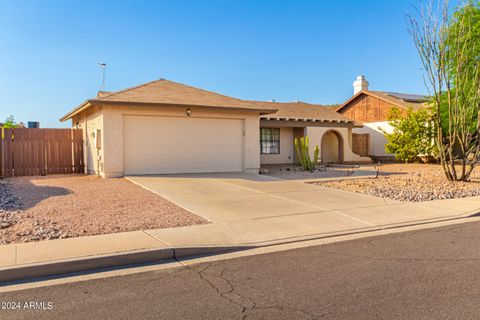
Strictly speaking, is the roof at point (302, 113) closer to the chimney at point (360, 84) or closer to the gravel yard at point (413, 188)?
the chimney at point (360, 84)

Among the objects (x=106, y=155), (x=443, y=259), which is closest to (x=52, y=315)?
(x=443, y=259)

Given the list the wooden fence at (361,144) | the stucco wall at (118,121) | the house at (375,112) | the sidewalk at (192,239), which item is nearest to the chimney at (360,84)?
the house at (375,112)

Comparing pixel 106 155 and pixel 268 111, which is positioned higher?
pixel 268 111

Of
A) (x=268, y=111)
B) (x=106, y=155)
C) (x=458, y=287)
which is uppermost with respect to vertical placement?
(x=268, y=111)

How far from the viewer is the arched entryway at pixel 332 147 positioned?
91.5ft

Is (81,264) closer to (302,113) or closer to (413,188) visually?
(413,188)

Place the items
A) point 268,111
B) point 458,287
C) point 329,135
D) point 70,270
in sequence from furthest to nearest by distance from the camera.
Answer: point 329,135, point 268,111, point 70,270, point 458,287

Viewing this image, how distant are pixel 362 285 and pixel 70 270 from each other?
149 inches

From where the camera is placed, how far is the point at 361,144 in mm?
30906

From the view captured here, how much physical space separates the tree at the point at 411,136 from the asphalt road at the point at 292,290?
2153 centimetres

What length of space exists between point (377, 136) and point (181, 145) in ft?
61.8

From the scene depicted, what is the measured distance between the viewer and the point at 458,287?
4930 mm

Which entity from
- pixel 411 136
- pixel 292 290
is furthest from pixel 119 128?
pixel 411 136

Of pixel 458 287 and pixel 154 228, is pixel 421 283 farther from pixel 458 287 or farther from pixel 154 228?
pixel 154 228
